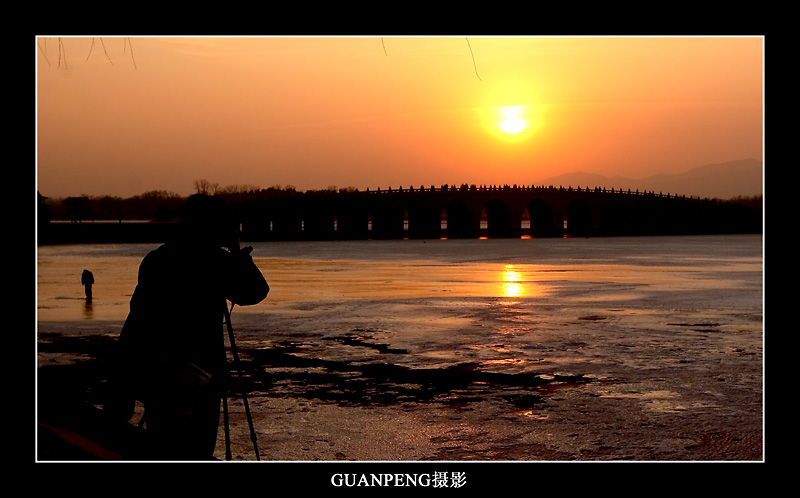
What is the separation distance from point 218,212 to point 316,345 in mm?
7810

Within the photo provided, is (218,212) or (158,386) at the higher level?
(218,212)

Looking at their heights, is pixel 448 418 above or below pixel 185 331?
below

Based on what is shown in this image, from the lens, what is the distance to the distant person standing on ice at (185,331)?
366 centimetres

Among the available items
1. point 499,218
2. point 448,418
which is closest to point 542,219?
point 499,218

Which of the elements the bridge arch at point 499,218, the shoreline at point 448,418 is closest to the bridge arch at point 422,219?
the bridge arch at point 499,218

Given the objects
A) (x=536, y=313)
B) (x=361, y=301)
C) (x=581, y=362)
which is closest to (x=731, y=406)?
(x=581, y=362)

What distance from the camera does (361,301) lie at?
17.9m

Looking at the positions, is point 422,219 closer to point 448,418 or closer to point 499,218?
point 499,218

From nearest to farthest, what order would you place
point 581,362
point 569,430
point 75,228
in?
point 569,430
point 581,362
point 75,228

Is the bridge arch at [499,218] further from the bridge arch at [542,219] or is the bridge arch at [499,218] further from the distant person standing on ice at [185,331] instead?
the distant person standing on ice at [185,331]

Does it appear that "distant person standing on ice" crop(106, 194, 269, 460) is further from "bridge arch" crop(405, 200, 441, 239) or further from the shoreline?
"bridge arch" crop(405, 200, 441, 239)

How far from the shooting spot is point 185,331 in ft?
12.2

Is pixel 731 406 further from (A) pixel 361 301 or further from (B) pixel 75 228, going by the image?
(B) pixel 75 228
